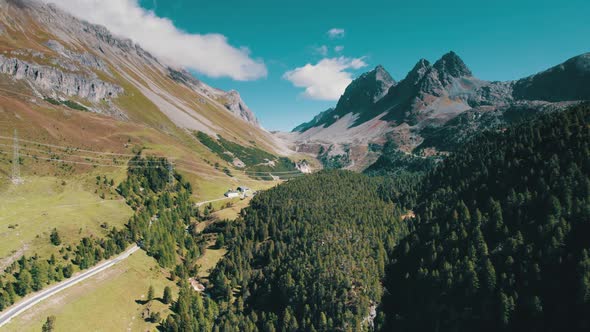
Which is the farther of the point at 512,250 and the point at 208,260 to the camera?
the point at 208,260

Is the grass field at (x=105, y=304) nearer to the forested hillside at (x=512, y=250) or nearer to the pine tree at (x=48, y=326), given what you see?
the pine tree at (x=48, y=326)

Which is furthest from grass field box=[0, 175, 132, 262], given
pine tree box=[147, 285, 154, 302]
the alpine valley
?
pine tree box=[147, 285, 154, 302]

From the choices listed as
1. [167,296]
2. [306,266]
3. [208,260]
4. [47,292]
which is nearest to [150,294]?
[167,296]

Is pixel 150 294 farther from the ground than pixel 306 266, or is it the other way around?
pixel 306 266

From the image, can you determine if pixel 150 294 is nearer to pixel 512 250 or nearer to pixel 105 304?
pixel 105 304

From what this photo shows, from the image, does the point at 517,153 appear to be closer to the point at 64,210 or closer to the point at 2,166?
the point at 64,210

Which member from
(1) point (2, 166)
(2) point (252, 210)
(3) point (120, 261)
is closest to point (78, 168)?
(1) point (2, 166)
